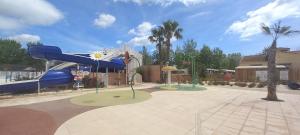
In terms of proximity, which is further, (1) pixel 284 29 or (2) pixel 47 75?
(2) pixel 47 75

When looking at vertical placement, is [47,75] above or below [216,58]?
below

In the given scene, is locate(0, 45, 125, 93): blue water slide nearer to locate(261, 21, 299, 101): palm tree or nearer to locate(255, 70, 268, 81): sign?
locate(261, 21, 299, 101): palm tree

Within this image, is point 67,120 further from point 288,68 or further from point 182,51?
point 182,51

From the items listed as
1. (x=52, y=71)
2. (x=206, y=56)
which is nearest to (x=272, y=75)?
(x=52, y=71)

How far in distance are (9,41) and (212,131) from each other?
63926 millimetres

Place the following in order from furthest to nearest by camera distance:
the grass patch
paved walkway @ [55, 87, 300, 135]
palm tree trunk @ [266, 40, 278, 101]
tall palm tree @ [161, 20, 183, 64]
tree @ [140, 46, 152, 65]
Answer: tree @ [140, 46, 152, 65] → tall palm tree @ [161, 20, 183, 64] → palm tree trunk @ [266, 40, 278, 101] → the grass patch → paved walkway @ [55, 87, 300, 135]

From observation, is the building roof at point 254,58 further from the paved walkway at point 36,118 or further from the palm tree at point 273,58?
the paved walkway at point 36,118

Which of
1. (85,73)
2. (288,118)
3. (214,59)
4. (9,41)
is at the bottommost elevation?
(288,118)

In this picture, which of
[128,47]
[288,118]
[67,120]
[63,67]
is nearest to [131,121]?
[67,120]

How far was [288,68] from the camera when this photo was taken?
26.6 meters

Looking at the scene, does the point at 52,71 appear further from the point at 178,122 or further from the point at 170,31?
the point at 170,31

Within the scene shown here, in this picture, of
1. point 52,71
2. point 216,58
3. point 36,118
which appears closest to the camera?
point 36,118

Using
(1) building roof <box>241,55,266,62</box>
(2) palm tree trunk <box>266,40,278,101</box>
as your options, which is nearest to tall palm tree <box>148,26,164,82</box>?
(2) palm tree trunk <box>266,40,278,101</box>

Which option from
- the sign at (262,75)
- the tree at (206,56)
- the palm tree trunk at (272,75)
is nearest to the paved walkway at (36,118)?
the palm tree trunk at (272,75)
